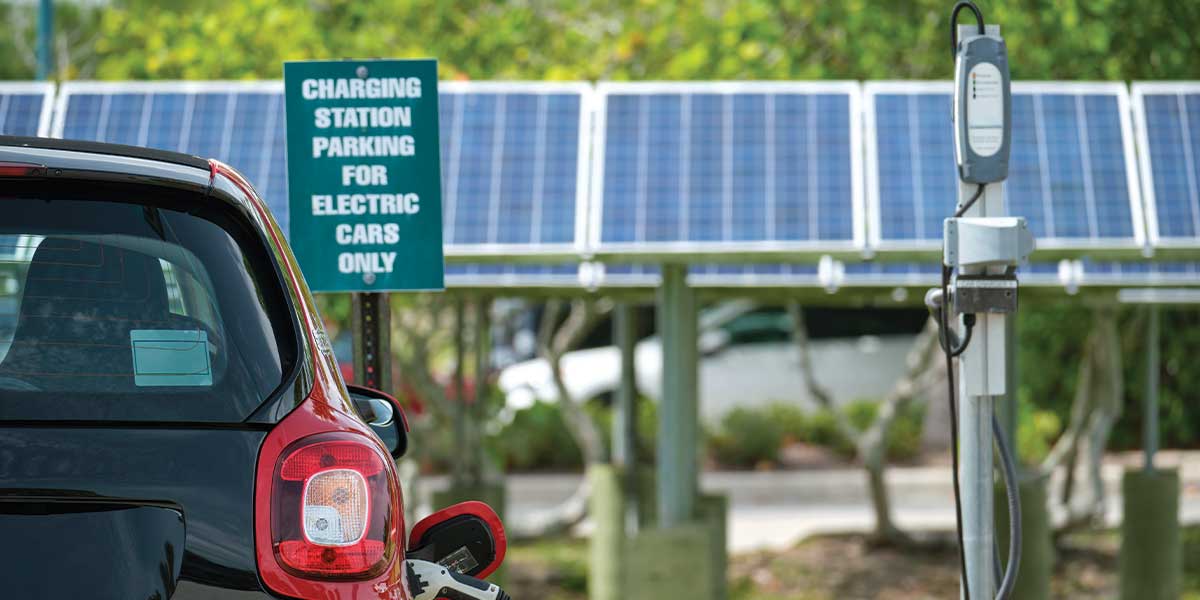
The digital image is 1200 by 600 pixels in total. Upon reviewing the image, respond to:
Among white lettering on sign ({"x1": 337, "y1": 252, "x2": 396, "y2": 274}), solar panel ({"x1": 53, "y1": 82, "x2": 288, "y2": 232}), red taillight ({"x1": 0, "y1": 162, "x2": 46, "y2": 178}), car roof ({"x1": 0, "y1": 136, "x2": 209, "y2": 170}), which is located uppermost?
solar panel ({"x1": 53, "y1": 82, "x2": 288, "y2": 232})

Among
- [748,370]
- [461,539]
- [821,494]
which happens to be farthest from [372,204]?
[748,370]

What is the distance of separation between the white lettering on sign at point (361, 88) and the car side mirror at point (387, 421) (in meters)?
1.81

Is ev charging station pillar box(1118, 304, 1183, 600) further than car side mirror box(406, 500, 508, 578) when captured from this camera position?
Yes

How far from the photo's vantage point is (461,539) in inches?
167

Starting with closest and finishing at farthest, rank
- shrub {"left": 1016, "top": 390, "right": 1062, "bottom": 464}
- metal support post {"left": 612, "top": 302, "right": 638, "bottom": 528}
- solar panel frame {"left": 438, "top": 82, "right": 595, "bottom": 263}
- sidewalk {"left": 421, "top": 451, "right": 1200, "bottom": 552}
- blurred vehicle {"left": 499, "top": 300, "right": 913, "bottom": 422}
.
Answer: solar panel frame {"left": 438, "top": 82, "right": 595, "bottom": 263} → metal support post {"left": 612, "top": 302, "right": 638, "bottom": 528} → sidewalk {"left": 421, "top": 451, "right": 1200, "bottom": 552} → shrub {"left": 1016, "top": 390, "right": 1062, "bottom": 464} → blurred vehicle {"left": 499, "top": 300, "right": 913, "bottom": 422}

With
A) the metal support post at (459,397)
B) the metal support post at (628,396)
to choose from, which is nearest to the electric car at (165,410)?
the metal support post at (459,397)

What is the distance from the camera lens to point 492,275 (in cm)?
859

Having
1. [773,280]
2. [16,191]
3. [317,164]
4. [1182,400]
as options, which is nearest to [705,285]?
[773,280]

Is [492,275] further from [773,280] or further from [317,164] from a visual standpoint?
[317,164]

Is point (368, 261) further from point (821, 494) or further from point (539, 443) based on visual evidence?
point (539, 443)

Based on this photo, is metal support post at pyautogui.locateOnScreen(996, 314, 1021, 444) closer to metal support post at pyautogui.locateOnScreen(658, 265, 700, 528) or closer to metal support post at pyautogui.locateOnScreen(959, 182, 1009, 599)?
metal support post at pyautogui.locateOnScreen(658, 265, 700, 528)

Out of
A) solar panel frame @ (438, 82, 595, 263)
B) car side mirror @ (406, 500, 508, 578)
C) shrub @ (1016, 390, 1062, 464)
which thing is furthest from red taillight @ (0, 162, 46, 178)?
shrub @ (1016, 390, 1062, 464)

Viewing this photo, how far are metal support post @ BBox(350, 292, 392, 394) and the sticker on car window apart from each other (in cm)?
248

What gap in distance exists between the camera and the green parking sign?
5461mm
